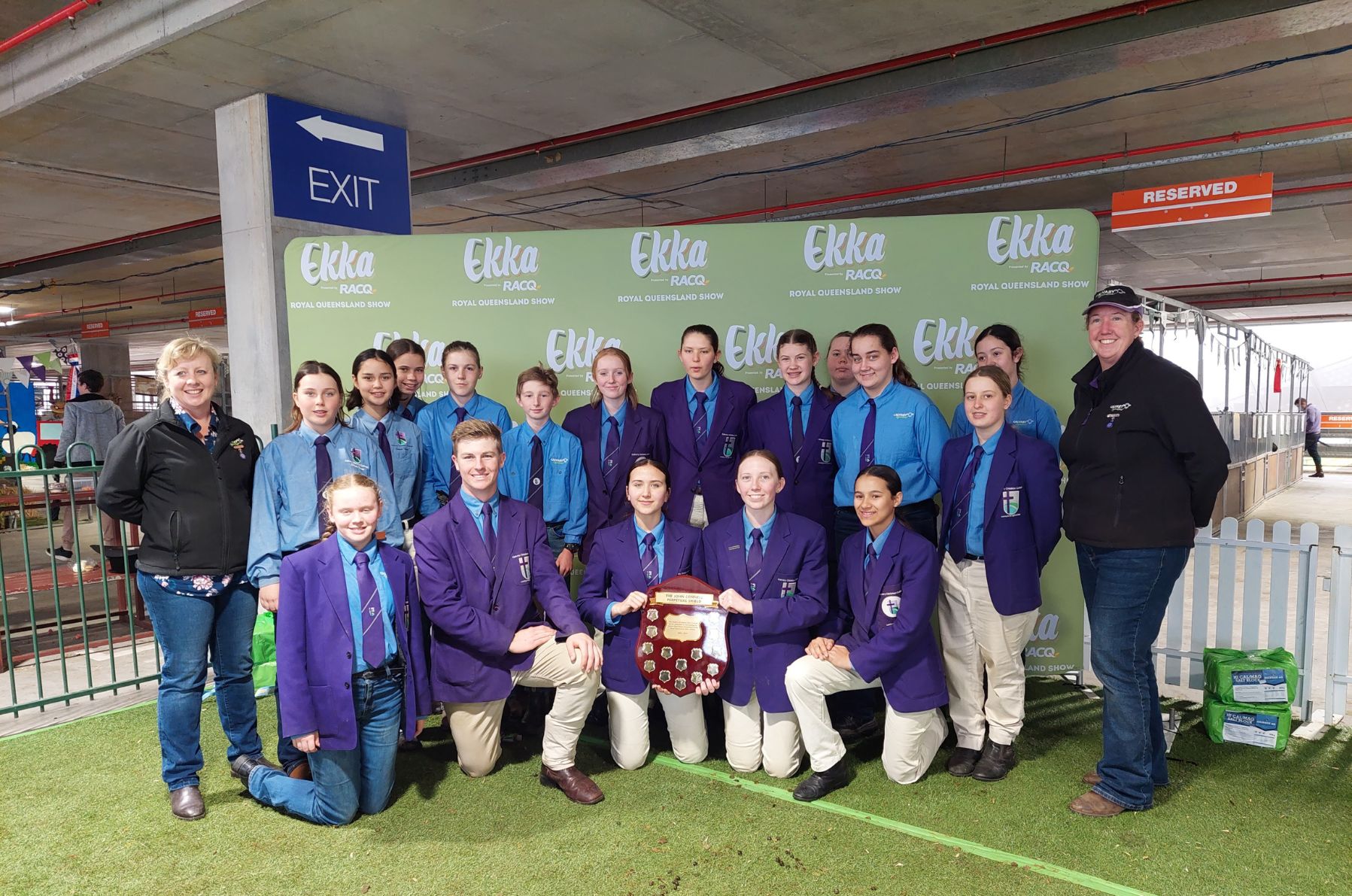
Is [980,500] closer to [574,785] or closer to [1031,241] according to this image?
[1031,241]

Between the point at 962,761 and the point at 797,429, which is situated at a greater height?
the point at 797,429

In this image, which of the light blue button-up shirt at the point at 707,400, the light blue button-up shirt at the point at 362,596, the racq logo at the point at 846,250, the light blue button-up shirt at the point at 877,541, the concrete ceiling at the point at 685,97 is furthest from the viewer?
the concrete ceiling at the point at 685,97

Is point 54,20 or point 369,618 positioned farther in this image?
point 54,20

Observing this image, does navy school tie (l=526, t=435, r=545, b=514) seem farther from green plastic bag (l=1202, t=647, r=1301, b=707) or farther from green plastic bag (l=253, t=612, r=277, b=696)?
green plastic bag (l=1202, t=647, r=1301, b=707)

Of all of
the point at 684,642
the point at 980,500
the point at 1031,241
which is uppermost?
the point at 1031,241

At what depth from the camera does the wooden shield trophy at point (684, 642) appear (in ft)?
10.9

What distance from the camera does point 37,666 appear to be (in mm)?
4340

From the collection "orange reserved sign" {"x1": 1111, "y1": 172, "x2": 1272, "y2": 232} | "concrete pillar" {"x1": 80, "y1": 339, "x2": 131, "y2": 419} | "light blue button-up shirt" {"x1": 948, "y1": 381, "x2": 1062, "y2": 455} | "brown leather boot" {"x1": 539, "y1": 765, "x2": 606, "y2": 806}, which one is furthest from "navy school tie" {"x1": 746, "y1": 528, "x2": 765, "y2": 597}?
"concrete pillar" {"x1": 80, "y1": 339, "x2": 131, "y2": 419}

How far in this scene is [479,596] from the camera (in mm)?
3363

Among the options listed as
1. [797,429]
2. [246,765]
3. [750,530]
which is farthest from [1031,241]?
[246,765]

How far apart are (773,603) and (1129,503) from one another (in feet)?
4.23

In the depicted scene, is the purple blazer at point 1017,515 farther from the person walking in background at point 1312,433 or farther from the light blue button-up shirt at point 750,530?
the person walking in background at point 1312,433

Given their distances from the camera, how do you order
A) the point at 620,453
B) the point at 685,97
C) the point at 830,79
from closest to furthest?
the point at 620,453, the point at 830,79, the point at 685,97

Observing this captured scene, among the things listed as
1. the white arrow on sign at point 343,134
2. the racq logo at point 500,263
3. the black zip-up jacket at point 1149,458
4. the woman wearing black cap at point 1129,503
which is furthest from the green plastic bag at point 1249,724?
the white arrow on sign at point 343,134
